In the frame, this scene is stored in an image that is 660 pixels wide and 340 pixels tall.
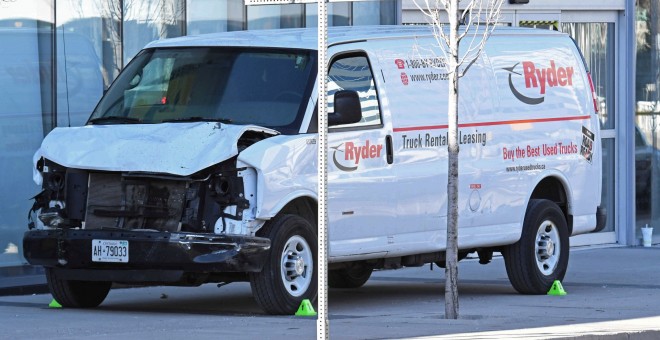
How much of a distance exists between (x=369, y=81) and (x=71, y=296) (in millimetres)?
3088

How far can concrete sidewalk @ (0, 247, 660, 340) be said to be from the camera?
1127 cm

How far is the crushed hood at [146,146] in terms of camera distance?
12.2 meters

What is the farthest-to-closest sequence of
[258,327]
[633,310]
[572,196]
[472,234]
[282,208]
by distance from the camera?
[572,196]
[472,234]
[633,310]
[282,208]
[258,327]

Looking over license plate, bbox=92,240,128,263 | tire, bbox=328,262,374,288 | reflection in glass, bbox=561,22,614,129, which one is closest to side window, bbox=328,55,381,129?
license plate, bbox=92,240,128,263

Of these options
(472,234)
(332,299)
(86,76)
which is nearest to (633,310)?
(472,234)

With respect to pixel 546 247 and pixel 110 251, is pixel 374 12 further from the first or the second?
pixel 110 251

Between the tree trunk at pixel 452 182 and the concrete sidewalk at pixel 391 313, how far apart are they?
21cm

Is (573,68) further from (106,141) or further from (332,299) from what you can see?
(106,141)

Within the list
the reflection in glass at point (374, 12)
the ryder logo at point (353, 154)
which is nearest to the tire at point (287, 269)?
the ryder logo at point (353, 154)

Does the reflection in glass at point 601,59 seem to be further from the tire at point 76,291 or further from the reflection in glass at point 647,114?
the tire at point 76,291

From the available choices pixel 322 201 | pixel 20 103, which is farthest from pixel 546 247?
pixel 322 201

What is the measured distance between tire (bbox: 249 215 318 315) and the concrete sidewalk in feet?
0.55

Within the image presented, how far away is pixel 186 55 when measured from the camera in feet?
45.5

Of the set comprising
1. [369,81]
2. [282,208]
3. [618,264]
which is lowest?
[618,264]
